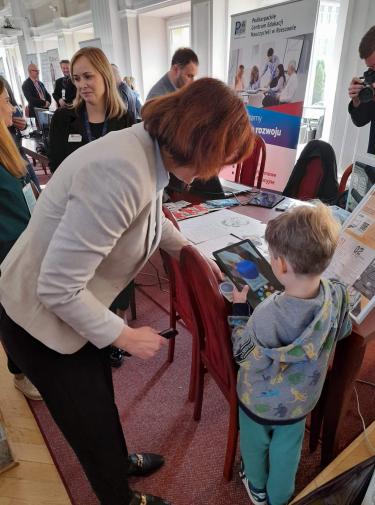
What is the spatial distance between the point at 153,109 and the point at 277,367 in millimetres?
704

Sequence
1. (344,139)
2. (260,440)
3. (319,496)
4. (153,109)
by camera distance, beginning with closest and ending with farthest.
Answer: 1. (319,496)
2. (153,109)
3. (260,440)
4. (344,139)

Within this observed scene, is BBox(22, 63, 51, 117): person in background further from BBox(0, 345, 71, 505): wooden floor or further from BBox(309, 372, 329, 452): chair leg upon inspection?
BBox(309, 372, 329, 452): chair leg

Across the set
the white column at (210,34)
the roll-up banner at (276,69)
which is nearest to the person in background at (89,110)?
the roll-up banner at (276,69)

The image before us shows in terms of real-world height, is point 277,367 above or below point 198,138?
below

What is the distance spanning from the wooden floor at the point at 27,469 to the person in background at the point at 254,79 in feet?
11.6

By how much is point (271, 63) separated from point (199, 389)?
128 inches

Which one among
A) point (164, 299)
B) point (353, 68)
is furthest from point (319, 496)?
point (353, 68)

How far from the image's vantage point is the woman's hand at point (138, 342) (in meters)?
0.78

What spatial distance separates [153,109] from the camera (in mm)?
764

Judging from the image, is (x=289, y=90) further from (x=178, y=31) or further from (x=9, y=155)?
(x=178, y=31)

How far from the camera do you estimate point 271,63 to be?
3445mm

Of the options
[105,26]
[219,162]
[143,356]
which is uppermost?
[105,26]

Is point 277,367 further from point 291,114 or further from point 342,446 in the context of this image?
point 291,114

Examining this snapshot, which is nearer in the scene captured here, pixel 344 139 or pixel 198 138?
pixel 198 138
